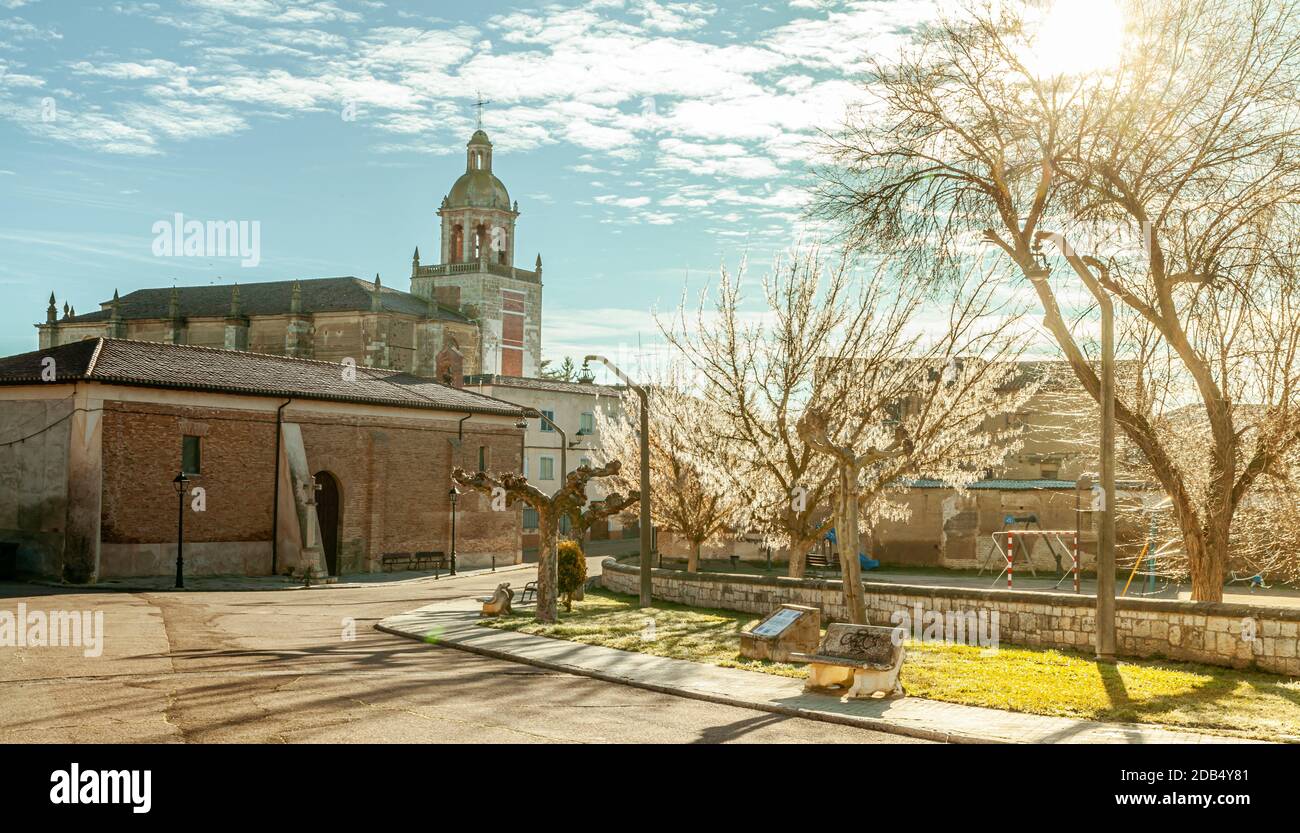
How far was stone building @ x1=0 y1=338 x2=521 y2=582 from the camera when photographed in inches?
1228

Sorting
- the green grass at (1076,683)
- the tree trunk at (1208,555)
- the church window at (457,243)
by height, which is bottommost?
the green grass at (1076,683)

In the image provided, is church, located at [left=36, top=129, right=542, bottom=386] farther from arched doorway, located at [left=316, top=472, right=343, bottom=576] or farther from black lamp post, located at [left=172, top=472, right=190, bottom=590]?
black lamp post, located at [left=172, top=472, right=190, bottom=590]

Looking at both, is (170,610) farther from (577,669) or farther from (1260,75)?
(1260,75)

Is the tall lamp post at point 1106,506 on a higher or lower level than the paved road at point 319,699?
higher

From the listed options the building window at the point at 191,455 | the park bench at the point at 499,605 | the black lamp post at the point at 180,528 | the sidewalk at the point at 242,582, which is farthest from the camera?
the building window at the point at 191,455

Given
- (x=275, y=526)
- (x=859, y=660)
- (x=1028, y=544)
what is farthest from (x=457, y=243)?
(x=859, y=660)

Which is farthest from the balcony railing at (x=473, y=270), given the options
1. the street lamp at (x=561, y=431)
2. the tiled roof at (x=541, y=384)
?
the street lamp at (x=561, y=431)

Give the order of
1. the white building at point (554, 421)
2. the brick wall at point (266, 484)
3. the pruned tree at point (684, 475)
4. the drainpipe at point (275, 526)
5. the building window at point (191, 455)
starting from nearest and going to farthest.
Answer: the pruned tree at point (684, 475) → the brick wall at point (266, 484) → the building window at point (191, 455) → the drainpipe at point (275, 526) → the white building at point (554, 421)

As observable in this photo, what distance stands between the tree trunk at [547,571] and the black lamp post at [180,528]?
13.0m

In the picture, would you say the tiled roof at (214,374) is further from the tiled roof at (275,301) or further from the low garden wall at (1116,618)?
the tiled roof at (275,301)

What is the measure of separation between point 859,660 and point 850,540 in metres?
2.75

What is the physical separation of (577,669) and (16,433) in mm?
25066

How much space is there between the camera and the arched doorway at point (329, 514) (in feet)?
131

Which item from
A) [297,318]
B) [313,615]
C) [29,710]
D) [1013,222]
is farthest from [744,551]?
[297,318]
